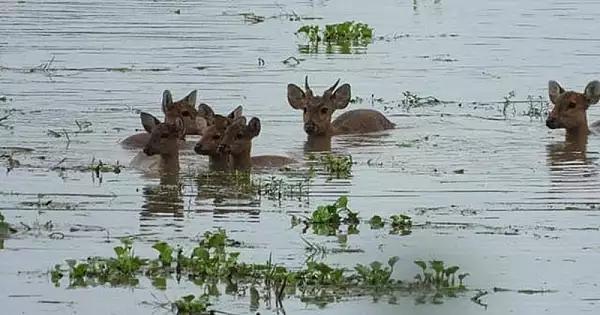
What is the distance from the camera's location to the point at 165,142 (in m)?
16.1

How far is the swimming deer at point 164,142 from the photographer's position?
52.5ft

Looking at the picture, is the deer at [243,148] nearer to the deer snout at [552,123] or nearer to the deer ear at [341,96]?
the deer ear at [341,96]

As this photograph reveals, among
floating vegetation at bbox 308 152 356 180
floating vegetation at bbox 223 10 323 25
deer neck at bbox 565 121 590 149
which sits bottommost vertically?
floating vegetation at bbox 308 152 356 180

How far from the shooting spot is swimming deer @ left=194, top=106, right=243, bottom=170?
16203 millimetres

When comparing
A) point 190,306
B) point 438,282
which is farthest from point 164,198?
point 190,306

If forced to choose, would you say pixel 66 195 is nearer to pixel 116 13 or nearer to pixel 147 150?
pixel 147 150

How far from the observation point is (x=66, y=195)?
45.4 feet

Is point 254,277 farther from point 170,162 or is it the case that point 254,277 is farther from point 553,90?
point 553,90

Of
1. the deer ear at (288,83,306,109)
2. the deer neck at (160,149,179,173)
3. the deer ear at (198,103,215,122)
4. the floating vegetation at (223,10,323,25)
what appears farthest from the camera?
the floating vegetation at (223,10,323,25)

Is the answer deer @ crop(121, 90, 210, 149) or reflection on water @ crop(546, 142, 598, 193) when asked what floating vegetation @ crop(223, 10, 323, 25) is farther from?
reflection on water @ crop(546, 142, 598, 193)

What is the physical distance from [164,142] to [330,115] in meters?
3.43

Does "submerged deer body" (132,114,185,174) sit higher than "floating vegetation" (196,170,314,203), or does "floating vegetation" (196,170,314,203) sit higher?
"submerged deer body" (132,114,185,174)

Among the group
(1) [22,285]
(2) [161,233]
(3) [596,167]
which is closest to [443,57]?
(3) [596,167]

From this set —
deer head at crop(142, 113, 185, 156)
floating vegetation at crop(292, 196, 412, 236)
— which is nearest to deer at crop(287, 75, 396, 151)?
deer head at crop(142, 113, 185, 156)
